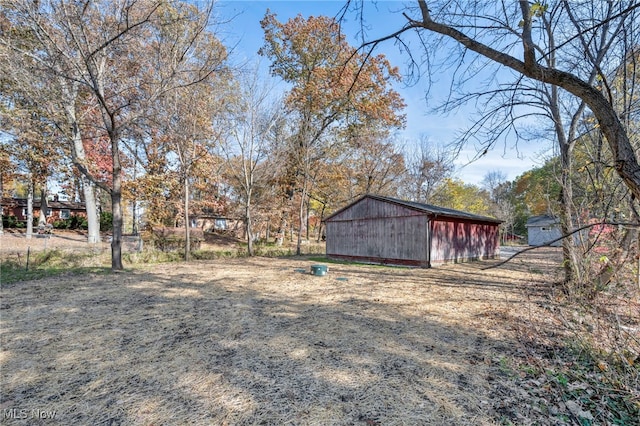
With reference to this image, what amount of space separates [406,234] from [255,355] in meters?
9.78

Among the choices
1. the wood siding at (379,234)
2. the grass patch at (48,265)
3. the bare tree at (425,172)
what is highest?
the bare tree at (425,172)

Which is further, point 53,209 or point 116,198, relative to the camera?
point 53,209

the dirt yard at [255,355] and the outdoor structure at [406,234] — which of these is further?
the outdoor structure at [406,234]

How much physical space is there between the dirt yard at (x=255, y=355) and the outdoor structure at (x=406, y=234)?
5081mm

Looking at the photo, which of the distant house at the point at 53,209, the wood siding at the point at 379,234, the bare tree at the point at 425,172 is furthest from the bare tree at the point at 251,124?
the distant house at the point at 53,209

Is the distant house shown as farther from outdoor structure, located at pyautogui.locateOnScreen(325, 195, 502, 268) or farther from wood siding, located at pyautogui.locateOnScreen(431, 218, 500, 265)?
wood siding, located at pyautogui.locateOnScreen(431, 218, 500, 265)

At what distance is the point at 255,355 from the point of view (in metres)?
3.42

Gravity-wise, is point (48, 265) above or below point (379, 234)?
below

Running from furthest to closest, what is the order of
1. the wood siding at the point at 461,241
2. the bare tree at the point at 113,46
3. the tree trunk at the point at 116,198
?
the wood siding at the point at 461,241 < the tree trunk at the point at 116,198 < the bare tree at the point at 113,46

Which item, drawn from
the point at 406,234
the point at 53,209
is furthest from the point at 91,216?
the point at 53,209

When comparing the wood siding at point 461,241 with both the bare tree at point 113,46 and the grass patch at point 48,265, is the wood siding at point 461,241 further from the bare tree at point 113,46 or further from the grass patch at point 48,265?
the grass patch at point 48,265

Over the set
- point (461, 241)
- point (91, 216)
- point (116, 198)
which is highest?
point (116, 198)

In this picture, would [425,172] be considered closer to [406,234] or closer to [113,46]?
[406,234]

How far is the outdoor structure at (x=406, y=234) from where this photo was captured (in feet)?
38.6
